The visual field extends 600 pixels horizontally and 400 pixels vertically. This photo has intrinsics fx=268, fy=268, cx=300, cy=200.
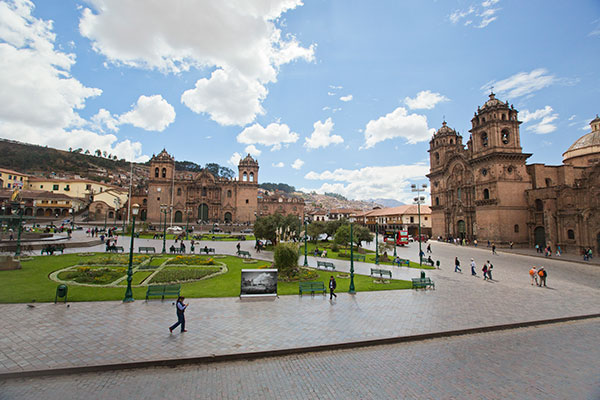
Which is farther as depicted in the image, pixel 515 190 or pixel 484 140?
pixel 484 140

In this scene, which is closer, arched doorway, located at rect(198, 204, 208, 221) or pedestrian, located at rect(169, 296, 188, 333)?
pedestrian, located at rect(169, 296, 188, 333)

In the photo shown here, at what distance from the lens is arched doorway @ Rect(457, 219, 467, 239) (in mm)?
42581

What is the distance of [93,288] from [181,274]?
3998 millimetres

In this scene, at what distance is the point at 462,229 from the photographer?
43.1 meters

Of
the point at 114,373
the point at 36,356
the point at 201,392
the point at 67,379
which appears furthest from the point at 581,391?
the point at 36,356

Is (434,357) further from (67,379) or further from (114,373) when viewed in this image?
(67,379)

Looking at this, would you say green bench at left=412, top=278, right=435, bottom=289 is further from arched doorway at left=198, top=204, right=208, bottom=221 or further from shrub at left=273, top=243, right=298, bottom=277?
arched doorway at left=198, top=204, right=208, bottom=221

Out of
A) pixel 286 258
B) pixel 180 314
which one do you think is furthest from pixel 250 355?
pixel 286 258

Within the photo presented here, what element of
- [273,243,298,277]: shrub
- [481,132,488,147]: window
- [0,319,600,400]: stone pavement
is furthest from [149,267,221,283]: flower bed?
[481,132,488,147]: window

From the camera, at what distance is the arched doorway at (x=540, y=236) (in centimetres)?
3381

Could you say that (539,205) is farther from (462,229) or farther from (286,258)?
(286,258)

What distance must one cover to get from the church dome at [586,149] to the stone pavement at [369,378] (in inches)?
1894

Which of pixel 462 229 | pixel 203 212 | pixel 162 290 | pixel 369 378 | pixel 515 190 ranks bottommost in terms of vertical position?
pixel 369 378

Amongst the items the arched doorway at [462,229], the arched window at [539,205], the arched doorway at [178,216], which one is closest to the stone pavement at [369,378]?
the arched window at [539,205]
